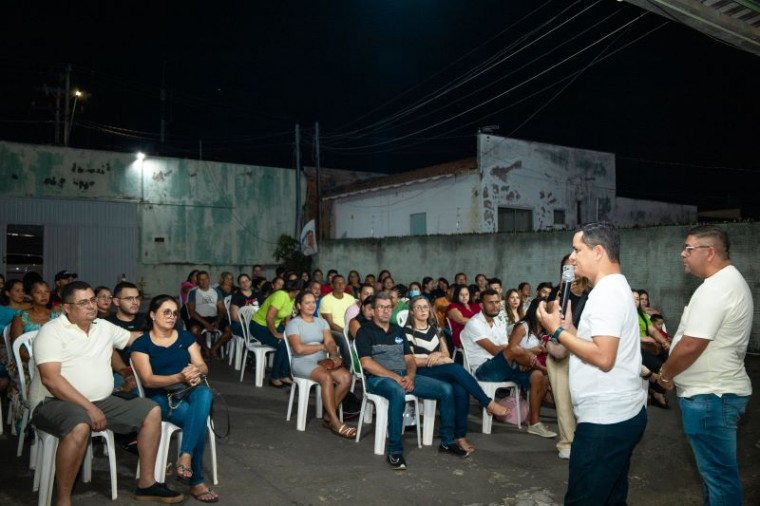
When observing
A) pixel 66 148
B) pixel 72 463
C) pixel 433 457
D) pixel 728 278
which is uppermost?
pixel 66 148

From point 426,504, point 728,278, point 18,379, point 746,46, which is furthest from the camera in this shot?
point 746,46

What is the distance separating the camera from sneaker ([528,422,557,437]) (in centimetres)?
542

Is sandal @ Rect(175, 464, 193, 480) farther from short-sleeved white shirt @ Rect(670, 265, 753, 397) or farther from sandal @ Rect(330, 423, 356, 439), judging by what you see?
short-sleeved white shirt @ Rect(670, 265, 753, 397)

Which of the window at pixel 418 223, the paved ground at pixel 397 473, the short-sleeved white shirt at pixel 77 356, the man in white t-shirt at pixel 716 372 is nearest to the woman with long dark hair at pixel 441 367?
the paved ground at pixel 397 473

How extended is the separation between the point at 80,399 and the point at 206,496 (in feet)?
3.31

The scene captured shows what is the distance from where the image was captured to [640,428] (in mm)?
2375

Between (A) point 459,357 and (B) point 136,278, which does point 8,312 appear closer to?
(A) point 459,357

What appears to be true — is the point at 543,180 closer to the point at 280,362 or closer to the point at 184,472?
the point at 280,362

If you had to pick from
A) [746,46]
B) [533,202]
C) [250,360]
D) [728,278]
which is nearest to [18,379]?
[250,360]

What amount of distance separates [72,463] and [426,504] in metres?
2.19

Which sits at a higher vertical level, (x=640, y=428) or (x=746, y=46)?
(x=746, y=46)

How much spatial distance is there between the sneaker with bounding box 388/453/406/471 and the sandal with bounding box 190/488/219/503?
133cm

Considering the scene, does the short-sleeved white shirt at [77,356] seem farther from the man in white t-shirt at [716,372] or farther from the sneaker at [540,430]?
the sneaker at [540,430]

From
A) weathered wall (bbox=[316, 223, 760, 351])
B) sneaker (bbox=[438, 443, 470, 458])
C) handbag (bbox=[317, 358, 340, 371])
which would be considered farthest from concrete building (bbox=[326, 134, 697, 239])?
sneaker (bbox=[438, 443, 470, 458])
